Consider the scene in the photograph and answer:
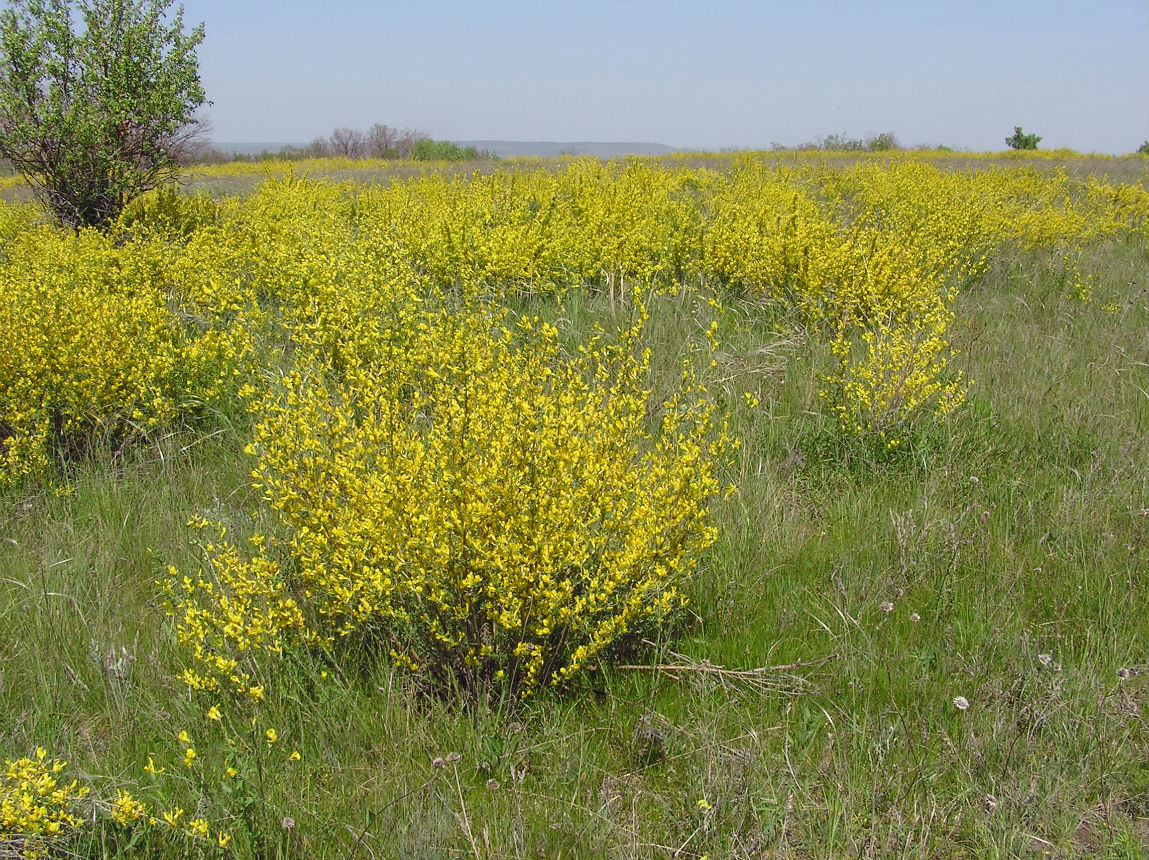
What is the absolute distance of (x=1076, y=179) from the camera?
48.2 ft

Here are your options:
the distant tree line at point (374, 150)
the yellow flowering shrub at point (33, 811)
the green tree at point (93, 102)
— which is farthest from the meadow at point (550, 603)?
the distant tree line at point (374, 150)

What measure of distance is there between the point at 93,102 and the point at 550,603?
7.98 metres

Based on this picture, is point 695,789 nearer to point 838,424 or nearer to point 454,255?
point 838,424

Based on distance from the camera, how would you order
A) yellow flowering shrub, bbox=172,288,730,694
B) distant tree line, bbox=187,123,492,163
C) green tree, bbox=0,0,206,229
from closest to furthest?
yellow flowering shrub, bbox=172,288,730,694
green tree, bbox=0,0,206,229
distant tree line, bbox=187,123,492,163

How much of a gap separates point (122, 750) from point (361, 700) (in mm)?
595

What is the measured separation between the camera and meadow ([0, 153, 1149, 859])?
1808 millimetres

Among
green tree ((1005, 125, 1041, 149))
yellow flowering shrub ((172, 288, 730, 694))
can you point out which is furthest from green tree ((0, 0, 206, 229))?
green tree ((1005, 125, 1041, 149))

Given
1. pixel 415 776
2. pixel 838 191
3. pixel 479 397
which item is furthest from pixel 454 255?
pixel 838 191

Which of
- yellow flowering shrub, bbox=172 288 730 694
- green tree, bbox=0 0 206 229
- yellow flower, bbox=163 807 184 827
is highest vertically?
green tree, bbox=0 0 206 229

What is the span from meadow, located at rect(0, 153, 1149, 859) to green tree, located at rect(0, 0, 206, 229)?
14.3 feet

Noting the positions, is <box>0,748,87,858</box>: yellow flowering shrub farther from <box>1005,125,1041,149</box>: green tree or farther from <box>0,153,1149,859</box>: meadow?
<box>1005,125,1041,149</box>: green tree

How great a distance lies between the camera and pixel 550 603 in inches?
81.8

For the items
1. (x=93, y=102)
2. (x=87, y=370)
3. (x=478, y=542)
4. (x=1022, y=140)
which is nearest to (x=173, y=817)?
(x=478, y=542)

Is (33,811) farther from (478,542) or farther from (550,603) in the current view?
(550,603)
